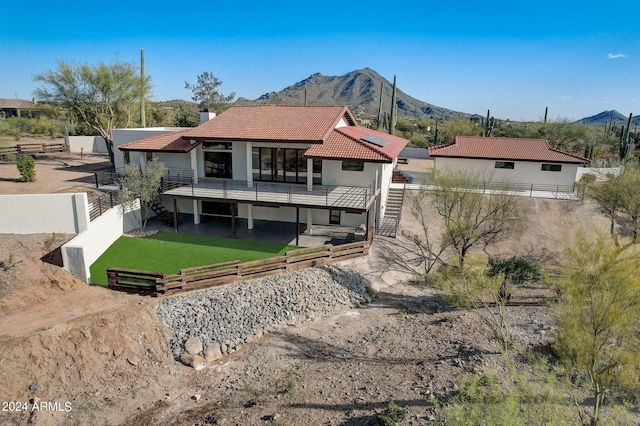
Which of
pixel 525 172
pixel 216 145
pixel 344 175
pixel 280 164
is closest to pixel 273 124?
pixel 280 164

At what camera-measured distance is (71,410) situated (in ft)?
37.2

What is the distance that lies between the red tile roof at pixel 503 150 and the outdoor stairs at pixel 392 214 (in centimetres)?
544

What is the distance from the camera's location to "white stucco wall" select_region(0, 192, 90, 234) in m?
17.6

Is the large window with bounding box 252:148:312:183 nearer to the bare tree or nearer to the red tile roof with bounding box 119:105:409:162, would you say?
the red tile roof with bounding box 119:105:409:162

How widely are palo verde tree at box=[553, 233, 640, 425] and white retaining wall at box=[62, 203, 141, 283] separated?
671 inches

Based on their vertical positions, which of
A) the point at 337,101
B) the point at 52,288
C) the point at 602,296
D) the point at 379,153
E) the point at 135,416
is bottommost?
the point at 135,416

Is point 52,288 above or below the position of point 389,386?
above

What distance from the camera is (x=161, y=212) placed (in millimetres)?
22984

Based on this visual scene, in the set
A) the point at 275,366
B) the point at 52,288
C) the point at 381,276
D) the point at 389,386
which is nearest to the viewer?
the point at 389,386

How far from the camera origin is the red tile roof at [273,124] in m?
21.5

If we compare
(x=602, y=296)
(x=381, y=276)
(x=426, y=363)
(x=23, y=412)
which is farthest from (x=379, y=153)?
(x=23, y=412)

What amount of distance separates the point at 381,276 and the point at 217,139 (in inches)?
453

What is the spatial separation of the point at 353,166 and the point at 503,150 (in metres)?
15.7

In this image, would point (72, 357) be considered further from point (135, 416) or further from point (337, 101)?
point (337, 101)
